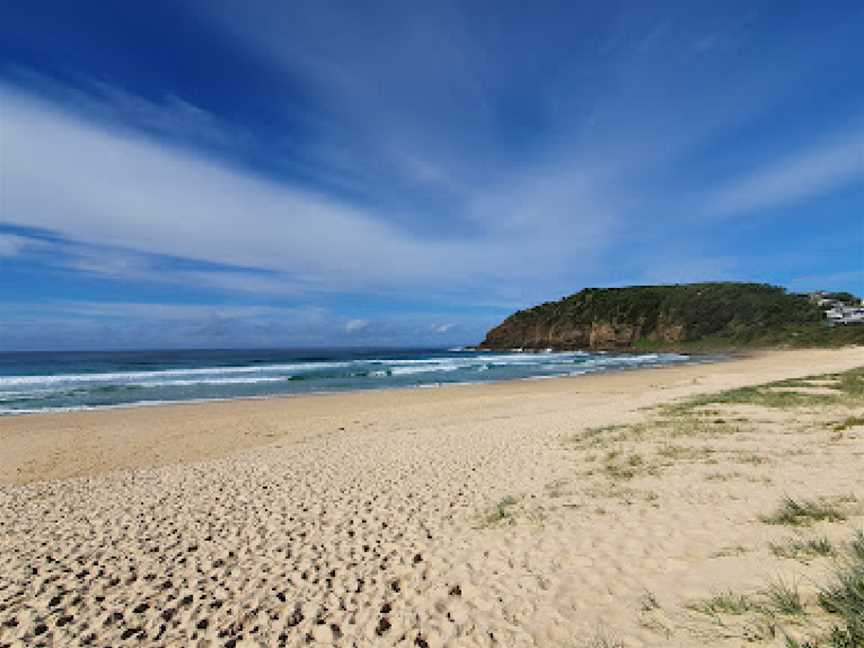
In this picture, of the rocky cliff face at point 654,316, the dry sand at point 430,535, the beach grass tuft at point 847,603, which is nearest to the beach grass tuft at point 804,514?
the dry sand at point 430,535

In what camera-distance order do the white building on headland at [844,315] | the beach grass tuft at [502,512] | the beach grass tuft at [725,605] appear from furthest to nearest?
the white building on headland at [844,315], the beach grass tuft at [502,512], the beach grass tuft at [725,605]

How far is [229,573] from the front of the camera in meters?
5.51

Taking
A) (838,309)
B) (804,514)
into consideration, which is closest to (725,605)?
(804,514)

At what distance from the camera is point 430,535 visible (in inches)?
252

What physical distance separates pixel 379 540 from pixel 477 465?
419 centimetres

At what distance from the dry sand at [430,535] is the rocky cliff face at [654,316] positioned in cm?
6876

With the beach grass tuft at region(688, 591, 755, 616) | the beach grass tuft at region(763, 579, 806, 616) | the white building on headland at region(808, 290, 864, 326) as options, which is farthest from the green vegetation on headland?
the beach grass tuft at region(688, 591, 755, 616)

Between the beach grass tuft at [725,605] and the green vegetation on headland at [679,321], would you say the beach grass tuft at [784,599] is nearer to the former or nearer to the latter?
the beach grass tuft at [725,605]

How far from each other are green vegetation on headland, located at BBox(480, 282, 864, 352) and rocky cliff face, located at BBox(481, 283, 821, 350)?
117 millimetres

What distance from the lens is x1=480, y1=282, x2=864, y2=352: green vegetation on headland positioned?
211ft

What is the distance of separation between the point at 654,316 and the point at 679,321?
5491mm

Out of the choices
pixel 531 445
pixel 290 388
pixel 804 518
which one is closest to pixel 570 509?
pixel 804 518

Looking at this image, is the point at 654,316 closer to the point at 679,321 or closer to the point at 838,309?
the point at 679,321

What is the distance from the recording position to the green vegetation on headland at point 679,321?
6444 cm
